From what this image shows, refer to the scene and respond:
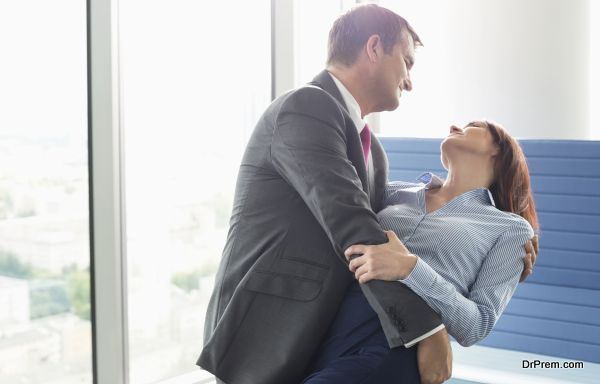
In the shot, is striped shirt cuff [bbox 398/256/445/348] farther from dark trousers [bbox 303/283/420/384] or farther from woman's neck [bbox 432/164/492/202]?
woman's neck [bbox 432/164/492/202]

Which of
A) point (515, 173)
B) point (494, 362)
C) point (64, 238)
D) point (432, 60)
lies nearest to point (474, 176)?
point (515, 173)

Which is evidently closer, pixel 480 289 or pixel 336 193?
pixel 336 193

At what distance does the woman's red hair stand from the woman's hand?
0.65 meters

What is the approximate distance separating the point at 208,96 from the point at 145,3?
52 cm

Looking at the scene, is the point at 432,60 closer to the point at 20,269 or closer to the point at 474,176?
the point at 474,176

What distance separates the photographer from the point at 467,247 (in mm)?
1881

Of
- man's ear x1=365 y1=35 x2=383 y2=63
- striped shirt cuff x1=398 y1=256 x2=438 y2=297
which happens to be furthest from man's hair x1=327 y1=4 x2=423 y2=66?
striped shirt cuff x1=398 y1=256 x2=438 y2=297

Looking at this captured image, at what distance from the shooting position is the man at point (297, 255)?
1534 mm

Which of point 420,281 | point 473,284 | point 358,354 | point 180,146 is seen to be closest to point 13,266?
point 180,146

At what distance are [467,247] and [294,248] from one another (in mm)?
528

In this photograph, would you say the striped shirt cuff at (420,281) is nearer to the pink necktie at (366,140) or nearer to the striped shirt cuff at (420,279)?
the striped shirt cuff at (420,279)

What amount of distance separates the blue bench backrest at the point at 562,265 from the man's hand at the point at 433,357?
4.21 feet

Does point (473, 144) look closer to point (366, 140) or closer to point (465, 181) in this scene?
point (465, 181)

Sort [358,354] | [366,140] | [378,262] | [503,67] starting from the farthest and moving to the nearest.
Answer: [503,67] < [366,140] < [358,354] < [378,262]
